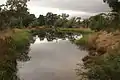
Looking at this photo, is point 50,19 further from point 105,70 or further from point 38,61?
point 105,70

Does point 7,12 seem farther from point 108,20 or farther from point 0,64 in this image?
point 0,64

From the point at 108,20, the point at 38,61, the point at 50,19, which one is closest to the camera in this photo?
the point at 38,61

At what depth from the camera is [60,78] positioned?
18641mm

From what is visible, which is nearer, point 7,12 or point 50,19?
point 7,12

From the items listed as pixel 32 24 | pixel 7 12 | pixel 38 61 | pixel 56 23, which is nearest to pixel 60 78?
pixel 38 61

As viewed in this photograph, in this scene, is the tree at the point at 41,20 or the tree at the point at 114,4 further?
the tree at the point at 41,20

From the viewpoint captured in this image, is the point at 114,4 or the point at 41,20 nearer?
the point at 114,4

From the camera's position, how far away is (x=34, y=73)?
20.6 metres

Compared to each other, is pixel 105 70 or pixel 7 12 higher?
pixel 7 12

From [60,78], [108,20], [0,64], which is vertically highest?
[108,20]

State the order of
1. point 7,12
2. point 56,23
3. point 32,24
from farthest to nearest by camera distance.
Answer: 1. point 56,23
2. point 32,24
3. point 7,12

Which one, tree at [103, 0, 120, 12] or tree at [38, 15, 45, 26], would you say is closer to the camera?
tree at [103, 0, 120, 12]

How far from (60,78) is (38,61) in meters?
8.32

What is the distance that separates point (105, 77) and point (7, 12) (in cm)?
3453
